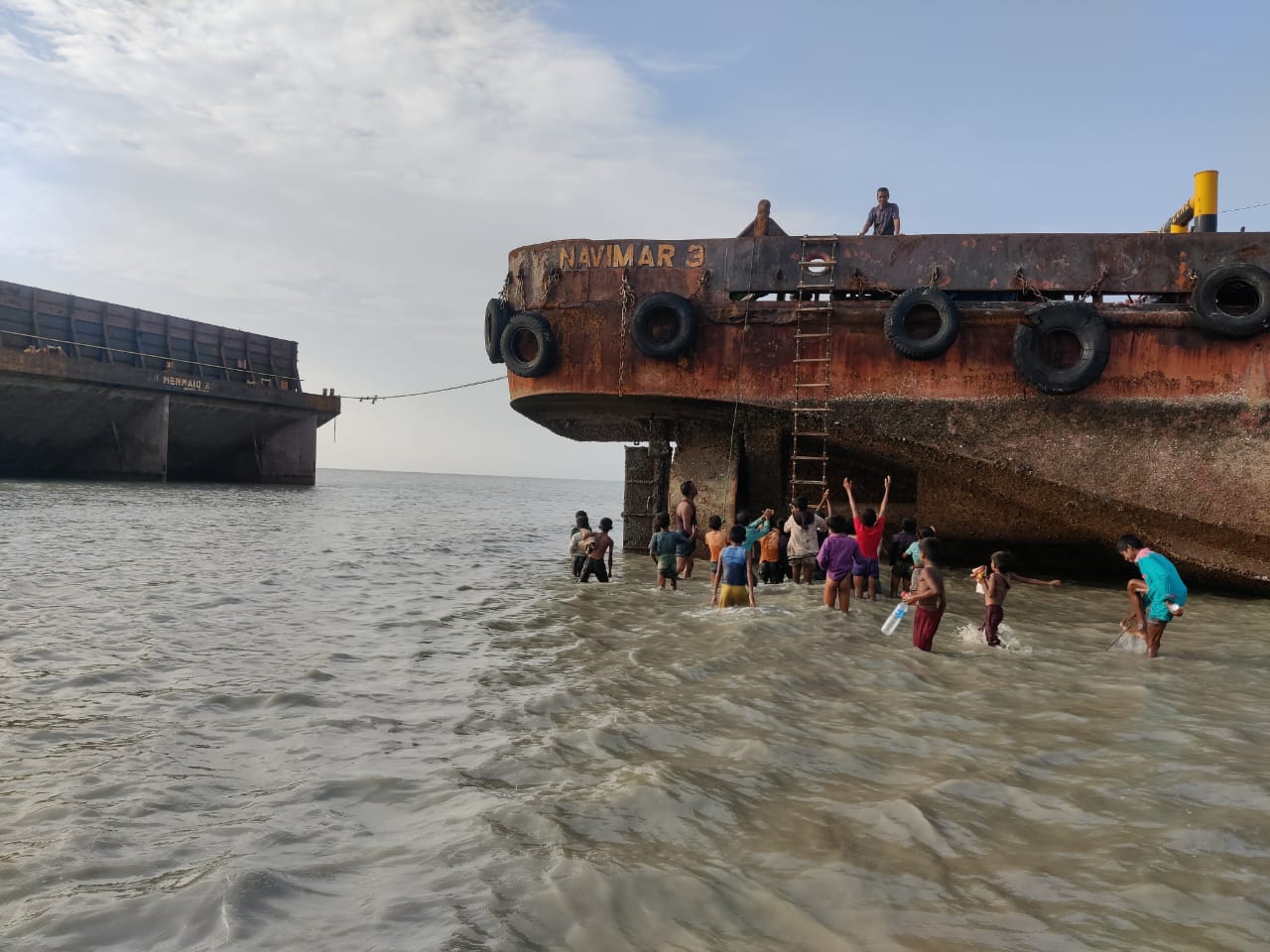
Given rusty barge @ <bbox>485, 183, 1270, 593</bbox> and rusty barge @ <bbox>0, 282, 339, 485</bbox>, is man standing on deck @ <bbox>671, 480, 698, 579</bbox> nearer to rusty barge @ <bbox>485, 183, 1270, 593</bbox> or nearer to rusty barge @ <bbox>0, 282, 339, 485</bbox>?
rusty barge @ <bbox>485, 183, 1270, 593</bbox>

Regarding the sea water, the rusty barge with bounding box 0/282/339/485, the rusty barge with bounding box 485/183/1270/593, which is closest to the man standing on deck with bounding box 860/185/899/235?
the rusty barge with bounding box 485/183/1270/593

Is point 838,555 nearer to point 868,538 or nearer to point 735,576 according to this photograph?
point 735,576

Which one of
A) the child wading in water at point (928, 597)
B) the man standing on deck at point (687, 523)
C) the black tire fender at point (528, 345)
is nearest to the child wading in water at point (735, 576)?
the child wading in water at point (928, 597)

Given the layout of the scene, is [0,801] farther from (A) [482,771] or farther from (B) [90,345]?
(B) [90,345]

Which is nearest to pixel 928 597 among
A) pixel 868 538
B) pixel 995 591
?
pixel 995 591

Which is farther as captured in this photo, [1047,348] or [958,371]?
[958,371]

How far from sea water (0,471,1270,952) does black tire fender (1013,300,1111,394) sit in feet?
10.8

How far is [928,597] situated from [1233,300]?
6.68 m

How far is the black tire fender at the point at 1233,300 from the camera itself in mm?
10281

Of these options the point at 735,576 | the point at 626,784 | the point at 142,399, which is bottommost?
the point at 626,784

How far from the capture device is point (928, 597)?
7.23m

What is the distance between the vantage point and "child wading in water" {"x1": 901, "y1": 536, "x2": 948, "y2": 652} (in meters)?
7.16

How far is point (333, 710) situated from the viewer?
5.61 m

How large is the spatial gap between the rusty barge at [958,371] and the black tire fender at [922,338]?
27mm
